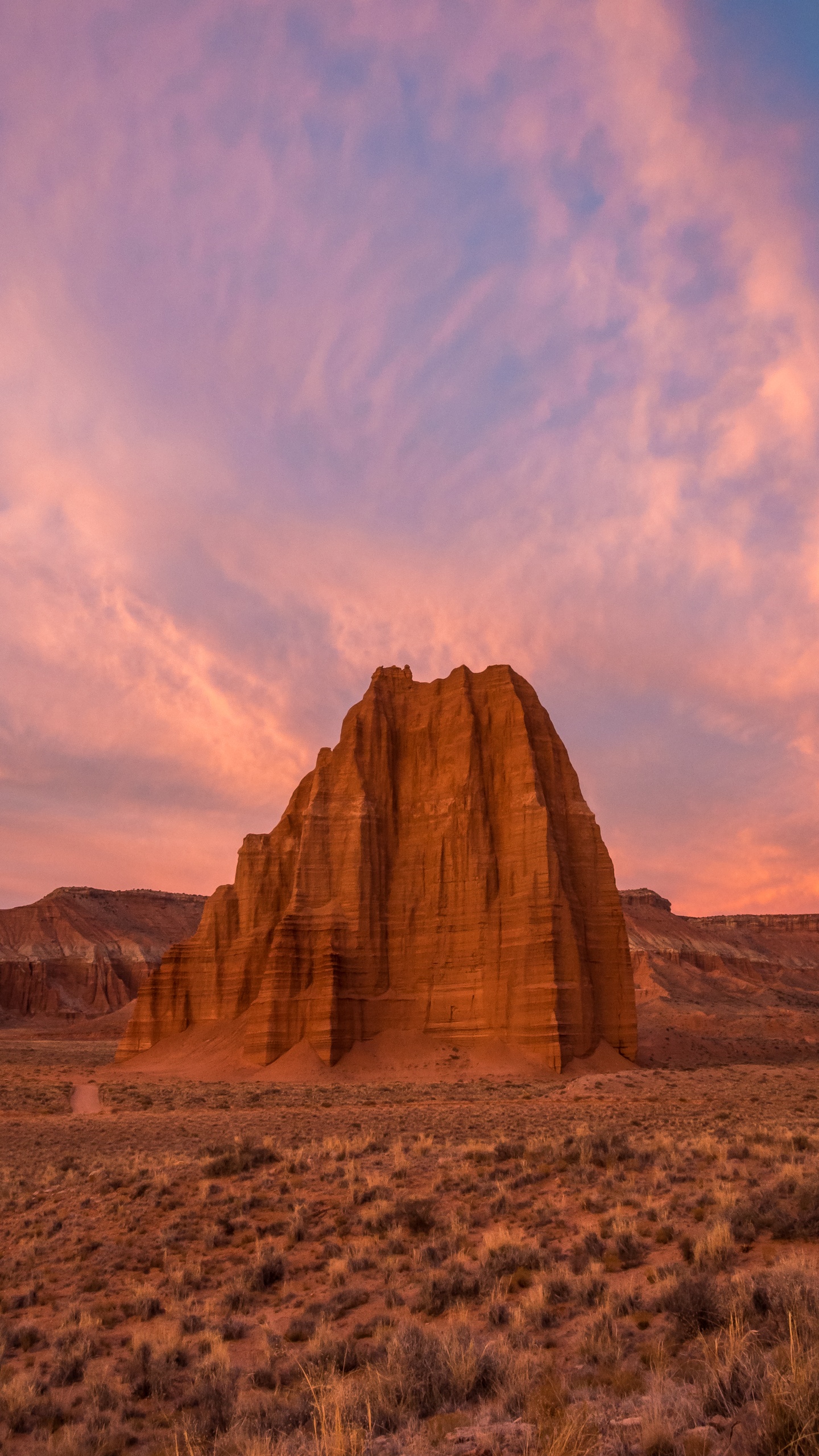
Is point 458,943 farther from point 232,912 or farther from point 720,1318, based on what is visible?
point 720,1318

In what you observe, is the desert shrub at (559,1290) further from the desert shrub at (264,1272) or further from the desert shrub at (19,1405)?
the desert shrub at (19,1405)

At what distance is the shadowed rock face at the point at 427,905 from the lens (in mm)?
47656

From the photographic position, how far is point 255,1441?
606 centimetres

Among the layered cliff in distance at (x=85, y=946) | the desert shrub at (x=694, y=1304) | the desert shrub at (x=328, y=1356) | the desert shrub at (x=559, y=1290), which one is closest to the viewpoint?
the desert shrub at (x=694, y=1304)

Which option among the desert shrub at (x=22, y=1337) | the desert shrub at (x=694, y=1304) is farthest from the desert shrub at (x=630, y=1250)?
the desert shrub at (x=22, y=1337)

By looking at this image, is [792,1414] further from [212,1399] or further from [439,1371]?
[212,1399]

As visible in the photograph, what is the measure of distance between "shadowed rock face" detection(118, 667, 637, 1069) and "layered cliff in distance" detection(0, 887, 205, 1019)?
8708 centimetres

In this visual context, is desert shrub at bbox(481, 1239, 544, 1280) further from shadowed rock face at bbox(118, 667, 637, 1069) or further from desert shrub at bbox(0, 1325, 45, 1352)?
shadowed rock face at bbox(118, 667, 637, 1069)

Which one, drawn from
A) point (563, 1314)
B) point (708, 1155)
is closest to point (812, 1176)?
point (708, 1155)

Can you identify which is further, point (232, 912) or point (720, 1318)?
point (232, 912)

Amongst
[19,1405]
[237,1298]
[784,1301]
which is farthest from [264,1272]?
[784,1301]

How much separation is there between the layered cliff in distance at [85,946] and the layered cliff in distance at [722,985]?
79.9 metres

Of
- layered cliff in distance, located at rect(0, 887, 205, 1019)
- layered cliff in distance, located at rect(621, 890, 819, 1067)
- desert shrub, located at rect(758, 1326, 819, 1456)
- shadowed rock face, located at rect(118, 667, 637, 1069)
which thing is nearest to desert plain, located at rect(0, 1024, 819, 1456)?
desert shrub, located at rect(758, 1326, 819, 1456)

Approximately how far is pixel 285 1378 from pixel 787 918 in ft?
612
